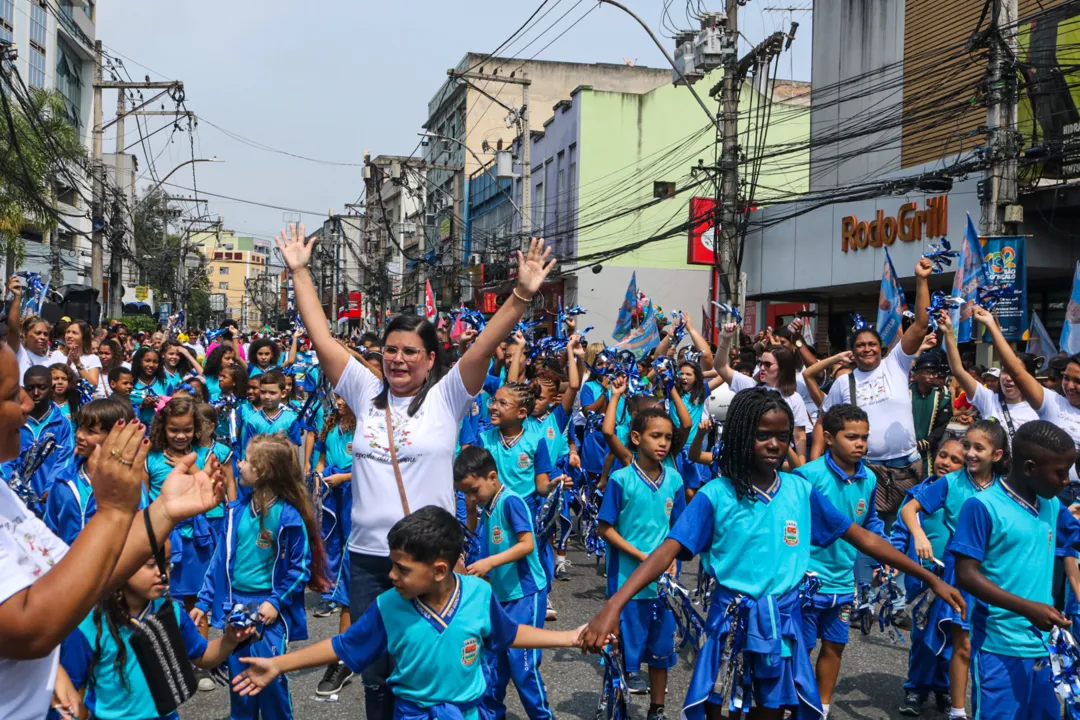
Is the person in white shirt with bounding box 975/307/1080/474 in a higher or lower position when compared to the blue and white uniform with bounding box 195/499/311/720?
higher

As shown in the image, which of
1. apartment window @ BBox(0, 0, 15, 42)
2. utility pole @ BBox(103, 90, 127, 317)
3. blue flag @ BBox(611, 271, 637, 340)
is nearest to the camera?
blue flag @ BBox(611, 271, 637, 340)

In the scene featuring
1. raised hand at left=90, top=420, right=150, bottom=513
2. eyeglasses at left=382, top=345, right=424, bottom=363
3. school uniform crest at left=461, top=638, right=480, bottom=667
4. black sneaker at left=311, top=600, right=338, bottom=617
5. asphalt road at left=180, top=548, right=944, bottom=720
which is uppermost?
eyeglasses at left=382, top=345, right=424, bottom=363

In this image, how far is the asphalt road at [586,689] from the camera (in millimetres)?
5961

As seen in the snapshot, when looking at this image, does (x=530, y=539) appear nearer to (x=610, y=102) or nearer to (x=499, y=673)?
(x=499, y=673)

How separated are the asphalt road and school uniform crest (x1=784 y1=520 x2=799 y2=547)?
2138 millimetres

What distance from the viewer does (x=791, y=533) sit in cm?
411

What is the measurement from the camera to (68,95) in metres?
51.6

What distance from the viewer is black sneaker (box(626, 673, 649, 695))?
20.9 ft

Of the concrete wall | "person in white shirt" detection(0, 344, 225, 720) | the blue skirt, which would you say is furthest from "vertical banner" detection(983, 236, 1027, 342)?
"person in white shirt" detection(0, 344, 225, 720)

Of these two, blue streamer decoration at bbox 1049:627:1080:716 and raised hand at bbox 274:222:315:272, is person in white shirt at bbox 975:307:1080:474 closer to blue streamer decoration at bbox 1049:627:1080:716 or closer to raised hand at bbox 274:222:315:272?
blue streamer decoration at bbox 1049:627:1080:716

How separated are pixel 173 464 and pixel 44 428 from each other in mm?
1632

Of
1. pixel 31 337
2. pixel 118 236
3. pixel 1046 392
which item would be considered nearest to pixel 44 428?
pixel 31 337

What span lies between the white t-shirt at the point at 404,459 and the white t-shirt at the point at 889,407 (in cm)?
429

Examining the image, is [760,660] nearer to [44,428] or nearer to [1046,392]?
[1046,392]
